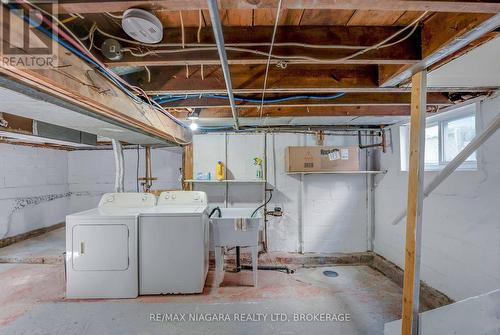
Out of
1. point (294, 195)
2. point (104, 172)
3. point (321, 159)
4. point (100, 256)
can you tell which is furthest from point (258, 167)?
point (104, 172)

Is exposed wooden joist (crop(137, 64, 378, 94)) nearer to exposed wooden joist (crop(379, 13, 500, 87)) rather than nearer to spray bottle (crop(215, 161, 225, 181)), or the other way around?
exposed wooden joist (crop(379, 13, 500, 87))

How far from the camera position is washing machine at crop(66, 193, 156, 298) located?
266cm

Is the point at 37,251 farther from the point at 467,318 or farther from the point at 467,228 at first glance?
the point at 467,228

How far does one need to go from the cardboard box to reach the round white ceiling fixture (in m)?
2.45

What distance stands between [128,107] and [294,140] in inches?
96.2

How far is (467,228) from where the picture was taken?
2.26 metres

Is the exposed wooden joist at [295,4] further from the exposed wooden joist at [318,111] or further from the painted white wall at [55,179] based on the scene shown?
the painted white wall at [55,179]

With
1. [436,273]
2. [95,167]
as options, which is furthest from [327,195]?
[95,167]

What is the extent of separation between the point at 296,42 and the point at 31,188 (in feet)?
18.7

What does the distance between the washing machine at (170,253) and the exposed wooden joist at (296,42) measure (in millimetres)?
1778

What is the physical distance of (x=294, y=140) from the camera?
3.74 m

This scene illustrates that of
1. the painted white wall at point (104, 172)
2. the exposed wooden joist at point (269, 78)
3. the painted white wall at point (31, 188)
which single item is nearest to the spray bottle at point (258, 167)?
the exposed wooden joist at point (269, 78)

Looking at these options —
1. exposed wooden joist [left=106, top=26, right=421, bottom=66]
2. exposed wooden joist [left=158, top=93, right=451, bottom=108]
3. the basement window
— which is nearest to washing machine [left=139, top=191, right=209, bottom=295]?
exposed wooden joist [left=158, top=93, right=451, bottom=108]

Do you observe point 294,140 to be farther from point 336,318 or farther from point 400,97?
point 336,318
